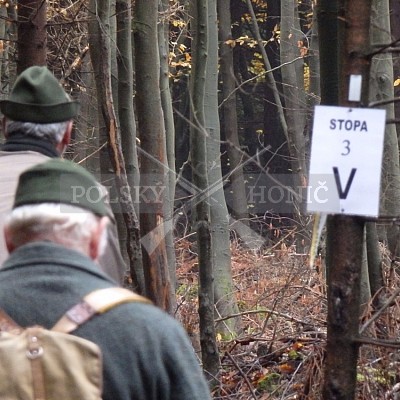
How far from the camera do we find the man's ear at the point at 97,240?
8.88ft

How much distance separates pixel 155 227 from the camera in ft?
26.0

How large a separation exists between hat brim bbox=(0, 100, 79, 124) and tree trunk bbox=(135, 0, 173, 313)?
339 centimetres

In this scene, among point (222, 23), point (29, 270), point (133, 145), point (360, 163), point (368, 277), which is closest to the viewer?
point (29, 270)

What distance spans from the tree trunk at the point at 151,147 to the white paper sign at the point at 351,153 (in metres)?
3.73

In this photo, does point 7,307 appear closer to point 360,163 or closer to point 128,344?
point 128,344

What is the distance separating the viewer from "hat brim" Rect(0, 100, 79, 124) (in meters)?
4.33

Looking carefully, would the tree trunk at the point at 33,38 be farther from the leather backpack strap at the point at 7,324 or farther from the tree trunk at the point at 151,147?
the leather backpack strap at the point at 7,324

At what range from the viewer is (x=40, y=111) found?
4.36 metres

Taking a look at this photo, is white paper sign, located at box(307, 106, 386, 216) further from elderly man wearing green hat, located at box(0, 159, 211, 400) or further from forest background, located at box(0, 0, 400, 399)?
elderly man wearing green hat, located at box(0, 159, 211, 400)

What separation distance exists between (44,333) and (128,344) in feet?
0.76

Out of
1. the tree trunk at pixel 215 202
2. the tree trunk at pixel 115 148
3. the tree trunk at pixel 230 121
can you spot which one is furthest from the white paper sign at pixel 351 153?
the tree trunk at pixel 230 121

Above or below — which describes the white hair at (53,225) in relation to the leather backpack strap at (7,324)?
above

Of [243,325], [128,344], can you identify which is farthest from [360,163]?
[243,325]

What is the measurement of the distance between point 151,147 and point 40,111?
350 cm
